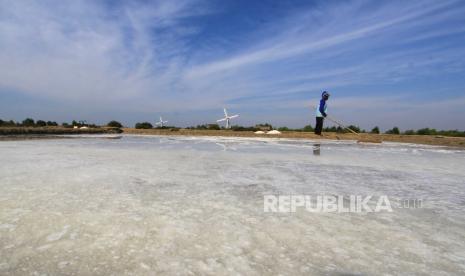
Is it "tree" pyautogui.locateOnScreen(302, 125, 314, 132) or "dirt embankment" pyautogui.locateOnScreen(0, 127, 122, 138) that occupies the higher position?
"tree" pyautogui.locateOnScreen(302, 125, 314, 132)

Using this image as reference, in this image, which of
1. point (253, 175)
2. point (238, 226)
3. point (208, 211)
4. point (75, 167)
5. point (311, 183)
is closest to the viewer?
point (238, 226)

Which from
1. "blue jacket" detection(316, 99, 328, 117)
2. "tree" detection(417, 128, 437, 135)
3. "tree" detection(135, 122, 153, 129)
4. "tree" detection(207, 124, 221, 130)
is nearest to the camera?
"blue jacket" detection(316, 99, 328, 117)

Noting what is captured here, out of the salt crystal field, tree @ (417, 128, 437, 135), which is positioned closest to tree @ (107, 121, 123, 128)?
tree @ (417, 128, 437, 135)

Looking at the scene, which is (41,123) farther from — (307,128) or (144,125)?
(307,128)

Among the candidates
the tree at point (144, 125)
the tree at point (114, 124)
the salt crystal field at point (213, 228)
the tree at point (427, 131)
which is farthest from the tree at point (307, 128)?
the salt crystal field at point (213, 228)

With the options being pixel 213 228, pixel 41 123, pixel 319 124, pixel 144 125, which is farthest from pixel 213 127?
pixel 213 228

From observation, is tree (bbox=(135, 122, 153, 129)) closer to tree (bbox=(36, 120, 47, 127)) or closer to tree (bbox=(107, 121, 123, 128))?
tree (bbox=(107, 121, 123, 128))

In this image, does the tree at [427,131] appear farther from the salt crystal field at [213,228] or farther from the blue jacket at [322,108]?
the salt crystal field at [213,228]

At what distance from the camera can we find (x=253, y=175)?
15.9 ft

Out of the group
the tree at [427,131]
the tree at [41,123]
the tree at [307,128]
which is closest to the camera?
the tree at [427,131]

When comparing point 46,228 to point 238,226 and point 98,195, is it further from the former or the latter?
point 238,226

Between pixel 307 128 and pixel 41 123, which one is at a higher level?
pixel 41 123

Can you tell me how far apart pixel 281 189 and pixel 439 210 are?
1529mm

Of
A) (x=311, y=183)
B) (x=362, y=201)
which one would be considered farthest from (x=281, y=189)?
(x=362, y=201)
